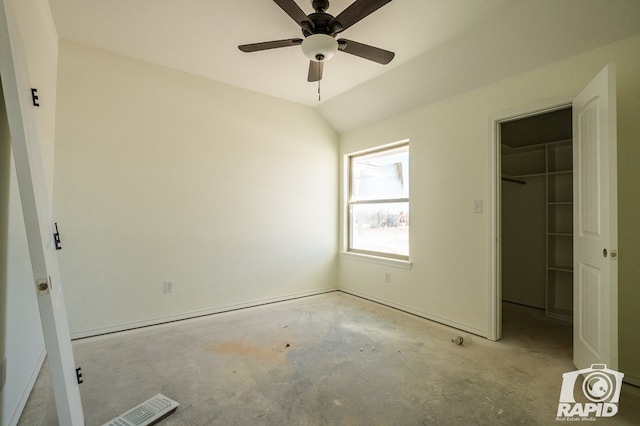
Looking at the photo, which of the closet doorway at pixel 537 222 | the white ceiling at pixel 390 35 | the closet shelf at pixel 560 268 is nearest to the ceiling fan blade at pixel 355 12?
the white ceiling at pixel 390 35

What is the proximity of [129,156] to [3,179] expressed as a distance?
5.22ft

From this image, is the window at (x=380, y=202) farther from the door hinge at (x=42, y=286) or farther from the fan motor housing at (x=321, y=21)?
the door hinge at (x=42, y=286)

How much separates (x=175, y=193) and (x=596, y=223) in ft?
11.7

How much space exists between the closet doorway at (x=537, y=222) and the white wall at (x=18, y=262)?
3769mm

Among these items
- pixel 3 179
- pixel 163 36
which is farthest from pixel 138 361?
pixel 163 36

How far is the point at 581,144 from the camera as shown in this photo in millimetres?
2180

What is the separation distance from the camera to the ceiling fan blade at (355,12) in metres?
1.67

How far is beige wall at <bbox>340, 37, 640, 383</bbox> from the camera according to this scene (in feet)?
6.64

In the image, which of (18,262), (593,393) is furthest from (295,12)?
(593,393)

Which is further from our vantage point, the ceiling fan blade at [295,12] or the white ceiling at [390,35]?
the white ceiling at [390,35]

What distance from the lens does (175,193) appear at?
3.18 meters

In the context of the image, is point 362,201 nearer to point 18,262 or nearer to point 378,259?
point 378,259

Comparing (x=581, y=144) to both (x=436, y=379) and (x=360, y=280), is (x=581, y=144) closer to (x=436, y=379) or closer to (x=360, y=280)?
(x=436, y=379)

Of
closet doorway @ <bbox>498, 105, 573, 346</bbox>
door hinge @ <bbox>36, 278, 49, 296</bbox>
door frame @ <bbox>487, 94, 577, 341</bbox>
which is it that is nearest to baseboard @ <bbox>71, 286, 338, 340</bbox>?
door hinge @ <bbox>36, 278, 49, 296</bbox>
